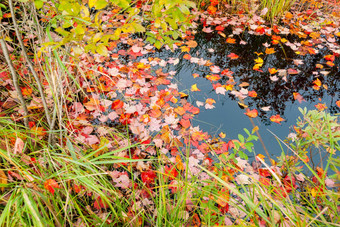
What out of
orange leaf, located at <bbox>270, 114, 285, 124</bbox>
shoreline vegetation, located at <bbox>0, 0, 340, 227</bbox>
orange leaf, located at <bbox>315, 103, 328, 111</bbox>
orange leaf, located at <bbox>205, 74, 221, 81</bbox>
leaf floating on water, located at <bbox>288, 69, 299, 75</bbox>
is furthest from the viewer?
leaf floating on water, located at <bbox>288, 69, 299, 75</bbox>

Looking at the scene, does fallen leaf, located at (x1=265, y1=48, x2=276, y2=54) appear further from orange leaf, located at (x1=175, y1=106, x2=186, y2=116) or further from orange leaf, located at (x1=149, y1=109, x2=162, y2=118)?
orange leaf, located at (x1=149, y1=109, x2=162, y2=118)

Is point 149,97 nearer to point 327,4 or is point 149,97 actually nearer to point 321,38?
point 321,38

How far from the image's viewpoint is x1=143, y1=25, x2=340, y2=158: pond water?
245cm

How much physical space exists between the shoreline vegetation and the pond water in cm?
5

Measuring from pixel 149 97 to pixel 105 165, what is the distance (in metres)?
1.01

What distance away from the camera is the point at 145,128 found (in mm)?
2266

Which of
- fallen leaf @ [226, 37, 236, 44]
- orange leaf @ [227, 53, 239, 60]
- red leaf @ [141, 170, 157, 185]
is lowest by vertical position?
red leaf @ [141, 170, 157, 185]

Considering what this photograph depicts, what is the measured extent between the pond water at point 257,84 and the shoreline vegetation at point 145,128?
0.05 meters

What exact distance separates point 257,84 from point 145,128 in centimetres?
157

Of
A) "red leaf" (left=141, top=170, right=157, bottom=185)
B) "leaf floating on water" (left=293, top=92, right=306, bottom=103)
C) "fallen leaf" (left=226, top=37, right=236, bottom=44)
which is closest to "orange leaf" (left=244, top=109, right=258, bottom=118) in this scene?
"leaf floating on water" (left=293, top=92, right=306, bottom=103)

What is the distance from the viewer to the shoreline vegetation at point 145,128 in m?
1.29

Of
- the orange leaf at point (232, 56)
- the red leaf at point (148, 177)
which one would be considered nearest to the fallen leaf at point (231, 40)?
the orange leaf at point (232, 56)

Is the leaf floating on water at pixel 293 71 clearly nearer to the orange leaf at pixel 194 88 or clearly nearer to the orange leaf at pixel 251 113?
the orange leaf at pixel 251 113

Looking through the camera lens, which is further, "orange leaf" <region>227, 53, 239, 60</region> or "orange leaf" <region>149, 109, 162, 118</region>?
"orange leaf" <region>227, 53, 239, 60</region>
